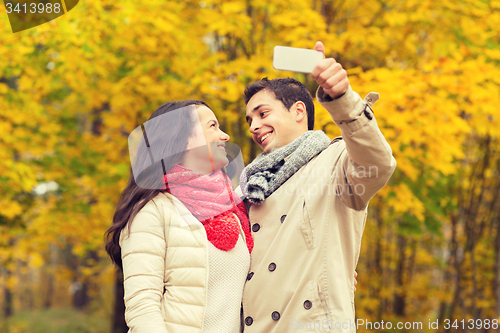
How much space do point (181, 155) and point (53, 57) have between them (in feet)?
10.7

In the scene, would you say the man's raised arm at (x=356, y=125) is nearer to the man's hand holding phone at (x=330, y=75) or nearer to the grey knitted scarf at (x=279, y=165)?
the man's hand holding phone at (x=330, y=75)

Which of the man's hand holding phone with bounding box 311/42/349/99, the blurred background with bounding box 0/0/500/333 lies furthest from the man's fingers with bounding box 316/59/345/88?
the blurred background with bounding box 0/0/500/333

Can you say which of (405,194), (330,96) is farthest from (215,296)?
(405,194)

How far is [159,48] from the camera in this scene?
456cm

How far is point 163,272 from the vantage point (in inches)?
62.9

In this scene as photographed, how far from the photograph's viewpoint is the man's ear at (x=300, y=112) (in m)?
2.14

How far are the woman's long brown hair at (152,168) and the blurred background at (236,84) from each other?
145 cm

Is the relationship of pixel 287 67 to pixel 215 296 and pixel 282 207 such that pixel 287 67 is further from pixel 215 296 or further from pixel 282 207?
pixel 215 296

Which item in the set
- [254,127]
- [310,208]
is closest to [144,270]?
[310,208]

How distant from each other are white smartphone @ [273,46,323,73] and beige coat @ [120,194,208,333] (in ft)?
2.61

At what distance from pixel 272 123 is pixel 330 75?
30.6 inches

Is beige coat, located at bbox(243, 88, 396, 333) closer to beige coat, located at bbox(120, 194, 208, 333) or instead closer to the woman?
the woman

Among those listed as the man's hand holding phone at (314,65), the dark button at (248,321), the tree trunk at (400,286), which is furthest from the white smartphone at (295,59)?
the tree trunk at (400,286)

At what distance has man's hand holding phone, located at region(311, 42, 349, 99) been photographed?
1310 millimetres
